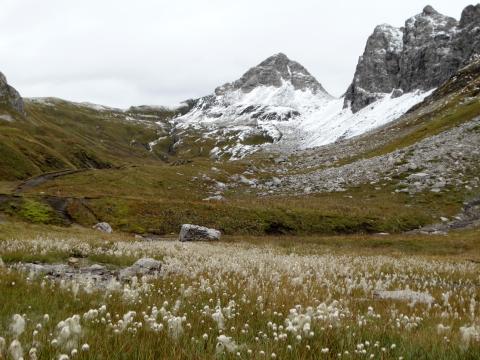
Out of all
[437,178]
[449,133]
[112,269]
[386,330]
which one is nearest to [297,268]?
[112,269]

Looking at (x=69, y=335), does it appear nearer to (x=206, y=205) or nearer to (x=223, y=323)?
(x=223, y=323)

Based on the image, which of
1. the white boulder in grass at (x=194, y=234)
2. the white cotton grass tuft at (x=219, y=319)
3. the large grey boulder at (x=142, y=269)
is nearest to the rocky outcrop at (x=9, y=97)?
the white boulder in grass at (x=194, y=234)

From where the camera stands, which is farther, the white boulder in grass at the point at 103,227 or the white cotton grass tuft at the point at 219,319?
the white boulder in grass at the point at 103,227

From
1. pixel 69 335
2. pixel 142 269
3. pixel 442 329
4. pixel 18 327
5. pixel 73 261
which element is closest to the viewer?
pixel 69 335

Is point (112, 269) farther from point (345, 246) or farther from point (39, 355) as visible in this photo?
point (345, 246)

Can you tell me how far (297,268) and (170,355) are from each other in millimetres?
10236

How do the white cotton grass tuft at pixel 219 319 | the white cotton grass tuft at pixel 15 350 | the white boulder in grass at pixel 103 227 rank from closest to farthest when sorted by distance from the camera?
the white cotton grass tuft at pixel 15 350 < the white cotton grass tuft at pixel 219 319 < the white boulder in grass at pixel 103 227

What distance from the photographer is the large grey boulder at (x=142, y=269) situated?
12875mm

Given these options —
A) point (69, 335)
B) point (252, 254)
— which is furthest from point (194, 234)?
point (69, 335)

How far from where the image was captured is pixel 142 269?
1317 cm

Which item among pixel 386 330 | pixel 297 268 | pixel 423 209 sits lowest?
pixel 423 209

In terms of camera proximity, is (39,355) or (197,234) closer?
(39,355)

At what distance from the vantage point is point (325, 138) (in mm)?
193375

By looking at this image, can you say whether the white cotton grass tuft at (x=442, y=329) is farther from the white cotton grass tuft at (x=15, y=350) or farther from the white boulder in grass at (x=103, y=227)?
the white boulder in grass at (x=103, y=227)
